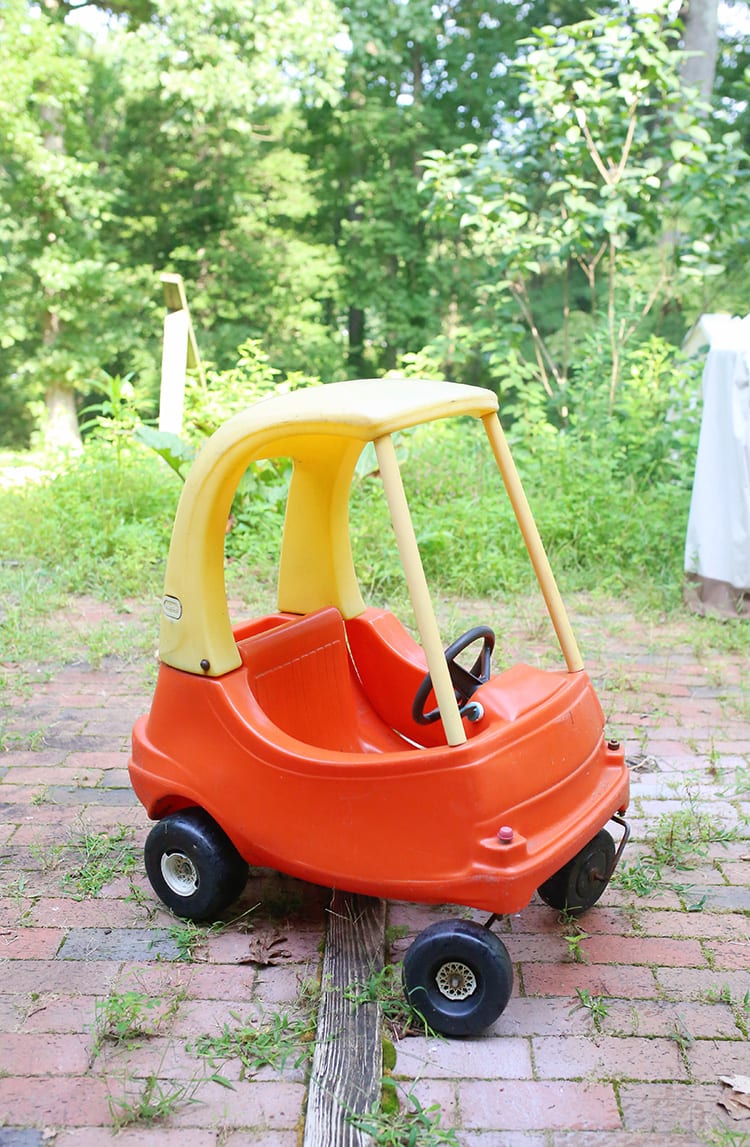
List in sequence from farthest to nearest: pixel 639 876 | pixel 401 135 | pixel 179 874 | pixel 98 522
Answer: pixel 401 135 < pixel 98 522 < pixel 639 876 < pixel 179 874

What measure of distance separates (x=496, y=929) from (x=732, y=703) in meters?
1.83

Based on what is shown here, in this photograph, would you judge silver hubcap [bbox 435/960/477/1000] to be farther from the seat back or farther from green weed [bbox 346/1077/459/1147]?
the seat back

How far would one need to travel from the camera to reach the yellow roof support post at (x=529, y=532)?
2467mm

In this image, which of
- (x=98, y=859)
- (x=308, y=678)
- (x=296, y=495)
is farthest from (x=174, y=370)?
(x=98, y=859)

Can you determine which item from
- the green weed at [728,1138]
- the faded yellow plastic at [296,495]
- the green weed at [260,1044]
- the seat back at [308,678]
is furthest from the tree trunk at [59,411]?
the green weed at [728,1138]

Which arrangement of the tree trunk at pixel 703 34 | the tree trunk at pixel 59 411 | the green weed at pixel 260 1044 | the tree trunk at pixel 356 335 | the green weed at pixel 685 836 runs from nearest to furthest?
1. the green weed at pixel 260 1044
2. the green weed at pixel 685 836
3. the tree trunk at pixel 703 34
4. the tree trunk at pixel 59 411
5. the tree trunk at pixel 356 335

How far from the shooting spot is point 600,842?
248 cm

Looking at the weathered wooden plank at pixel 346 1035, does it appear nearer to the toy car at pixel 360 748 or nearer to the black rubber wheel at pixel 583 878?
the toy car at pixel 360 748

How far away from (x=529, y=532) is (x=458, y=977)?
1.04 m

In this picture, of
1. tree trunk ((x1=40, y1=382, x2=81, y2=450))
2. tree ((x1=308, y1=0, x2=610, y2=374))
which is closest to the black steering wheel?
tree ((x1=308, y1=0, x2=610, y2=374))

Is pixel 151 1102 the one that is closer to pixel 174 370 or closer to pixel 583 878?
pixel 583 878

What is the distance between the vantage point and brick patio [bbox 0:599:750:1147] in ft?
6.11

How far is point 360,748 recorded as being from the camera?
2936 millimetres

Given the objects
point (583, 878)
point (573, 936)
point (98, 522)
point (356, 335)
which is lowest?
point (356, 335)
